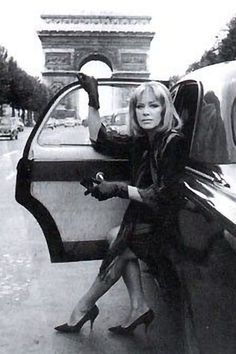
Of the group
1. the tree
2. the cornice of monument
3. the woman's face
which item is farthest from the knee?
the tree

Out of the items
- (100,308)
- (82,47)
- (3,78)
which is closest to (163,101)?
(100,308)

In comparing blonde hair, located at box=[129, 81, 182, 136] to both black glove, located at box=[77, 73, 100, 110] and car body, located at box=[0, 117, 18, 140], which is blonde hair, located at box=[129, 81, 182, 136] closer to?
black glove, located at box=[77, 73, 100, 110]

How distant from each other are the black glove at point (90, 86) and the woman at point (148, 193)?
0.33 metres

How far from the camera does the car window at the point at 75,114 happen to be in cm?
413

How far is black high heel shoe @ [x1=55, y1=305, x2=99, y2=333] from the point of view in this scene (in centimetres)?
371

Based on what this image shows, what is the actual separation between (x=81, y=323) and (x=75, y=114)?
3.93 feet

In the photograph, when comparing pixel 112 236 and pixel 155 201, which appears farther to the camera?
pixel 112 236

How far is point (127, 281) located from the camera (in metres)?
3.68

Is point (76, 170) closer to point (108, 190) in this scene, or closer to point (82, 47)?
point (108, 190)

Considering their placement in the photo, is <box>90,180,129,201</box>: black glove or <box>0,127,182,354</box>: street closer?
<box>90,180,129,201</box>: black glove

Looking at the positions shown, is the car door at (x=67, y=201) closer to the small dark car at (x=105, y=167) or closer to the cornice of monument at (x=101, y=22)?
the small dark car at (x=105, y=167)

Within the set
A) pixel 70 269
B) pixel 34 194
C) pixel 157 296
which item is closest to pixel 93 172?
pixel 34 194

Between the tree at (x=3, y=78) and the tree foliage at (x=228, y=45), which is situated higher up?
the tree foliage at (x=228, y=45)

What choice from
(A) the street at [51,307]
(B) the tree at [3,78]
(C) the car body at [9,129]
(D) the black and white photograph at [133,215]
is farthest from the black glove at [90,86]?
(B) the tree at [3,78]
